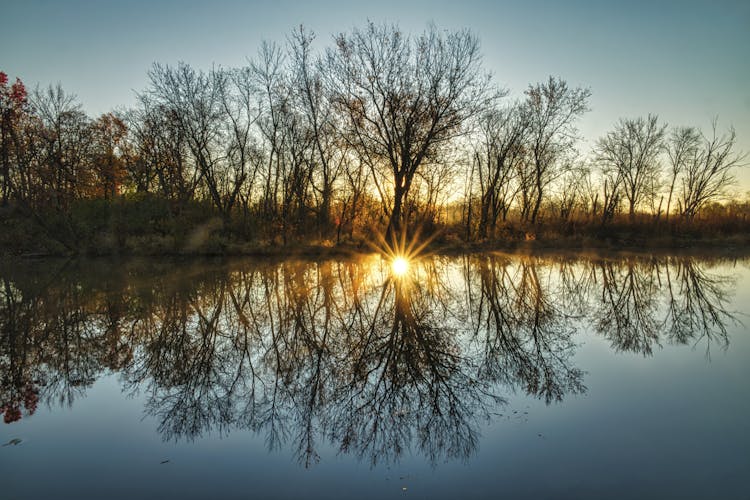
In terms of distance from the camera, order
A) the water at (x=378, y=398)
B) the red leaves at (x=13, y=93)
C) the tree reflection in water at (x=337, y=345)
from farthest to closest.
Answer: the red leaves at (x=13, y=93)
the tree reflection in water at (x=337, y=345)
the water at (x=378, y=398)

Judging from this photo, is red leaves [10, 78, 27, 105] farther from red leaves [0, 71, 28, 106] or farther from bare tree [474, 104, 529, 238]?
bare tree [474, 104, 529, 238]

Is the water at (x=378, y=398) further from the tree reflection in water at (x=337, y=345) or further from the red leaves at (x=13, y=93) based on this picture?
the red leaves at (x=13, y=93)

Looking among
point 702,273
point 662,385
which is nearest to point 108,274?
point 662,385

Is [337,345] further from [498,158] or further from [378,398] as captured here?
[498,158]

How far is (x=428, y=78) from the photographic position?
20.9m

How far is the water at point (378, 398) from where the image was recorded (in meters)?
2.75

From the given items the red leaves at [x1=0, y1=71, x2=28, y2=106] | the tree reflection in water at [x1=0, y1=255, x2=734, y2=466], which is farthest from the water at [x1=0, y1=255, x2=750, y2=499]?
the red leaves at [x1=0, y1=71, x2=28, y2=106]

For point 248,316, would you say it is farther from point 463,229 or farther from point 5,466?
point 463,229

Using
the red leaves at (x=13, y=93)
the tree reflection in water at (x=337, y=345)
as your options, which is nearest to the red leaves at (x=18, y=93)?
the red leaves at (x=13, y=93)

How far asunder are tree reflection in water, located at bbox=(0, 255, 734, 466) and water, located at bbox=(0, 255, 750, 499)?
3cm

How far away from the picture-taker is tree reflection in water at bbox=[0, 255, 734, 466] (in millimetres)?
3668

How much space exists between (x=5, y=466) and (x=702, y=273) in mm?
16779

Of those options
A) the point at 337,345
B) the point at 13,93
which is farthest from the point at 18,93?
the point at 337,345

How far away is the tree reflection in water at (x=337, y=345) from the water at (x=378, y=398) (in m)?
0.03
